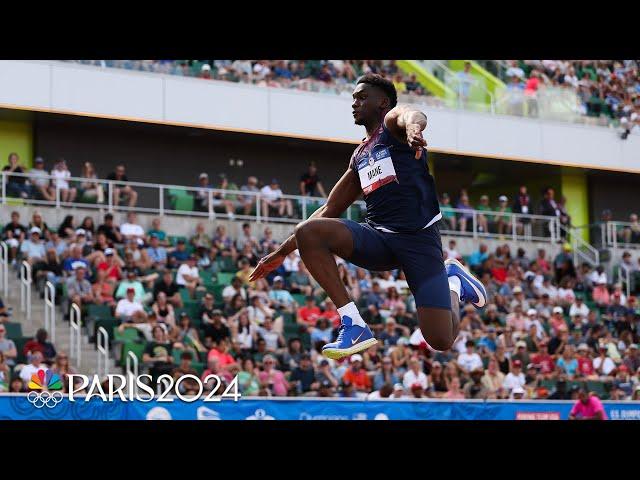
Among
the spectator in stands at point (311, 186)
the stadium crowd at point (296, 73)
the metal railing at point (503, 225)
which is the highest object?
the stadium crowd at point (296, 73)

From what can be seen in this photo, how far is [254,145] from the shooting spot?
1126 inches

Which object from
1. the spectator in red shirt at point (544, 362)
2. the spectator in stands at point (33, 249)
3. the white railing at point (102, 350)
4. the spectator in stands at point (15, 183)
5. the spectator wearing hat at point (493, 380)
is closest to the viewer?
the white railing at point (102, 350)

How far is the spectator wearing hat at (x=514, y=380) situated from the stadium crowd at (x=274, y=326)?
2 centimetres

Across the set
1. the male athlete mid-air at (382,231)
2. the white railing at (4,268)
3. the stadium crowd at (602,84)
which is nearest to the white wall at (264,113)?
the stadium crowd at (602,84)

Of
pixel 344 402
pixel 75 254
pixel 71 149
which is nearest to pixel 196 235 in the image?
pixel 75 254

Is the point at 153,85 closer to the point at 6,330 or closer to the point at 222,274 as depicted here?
the point at 222,274

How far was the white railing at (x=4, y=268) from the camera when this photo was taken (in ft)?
62.0

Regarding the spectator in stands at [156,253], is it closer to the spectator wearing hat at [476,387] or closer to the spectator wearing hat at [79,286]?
the spectator wearing hat at [79,286]

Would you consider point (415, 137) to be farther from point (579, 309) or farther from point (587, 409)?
point (579, 309)

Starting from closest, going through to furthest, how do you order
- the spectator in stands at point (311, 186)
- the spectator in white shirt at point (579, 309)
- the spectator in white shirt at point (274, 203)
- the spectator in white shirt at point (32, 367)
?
the spectator in white shirt at point (32, 367) → the spectator in white shirt at point (579, 309) → the spectator in white shirt at point (274, 203) → the spectator in stands at point (311, 186)

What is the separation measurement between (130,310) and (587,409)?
22.8 feet

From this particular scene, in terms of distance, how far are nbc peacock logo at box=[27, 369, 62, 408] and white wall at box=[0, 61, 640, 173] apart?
31.5ft

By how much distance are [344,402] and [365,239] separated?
868cm

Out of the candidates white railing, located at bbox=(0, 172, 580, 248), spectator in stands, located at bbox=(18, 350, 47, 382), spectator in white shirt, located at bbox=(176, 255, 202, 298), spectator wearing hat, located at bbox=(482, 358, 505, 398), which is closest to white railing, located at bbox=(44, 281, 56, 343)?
spectator in stands, located at bbox=(18, 350, 47, 382)
